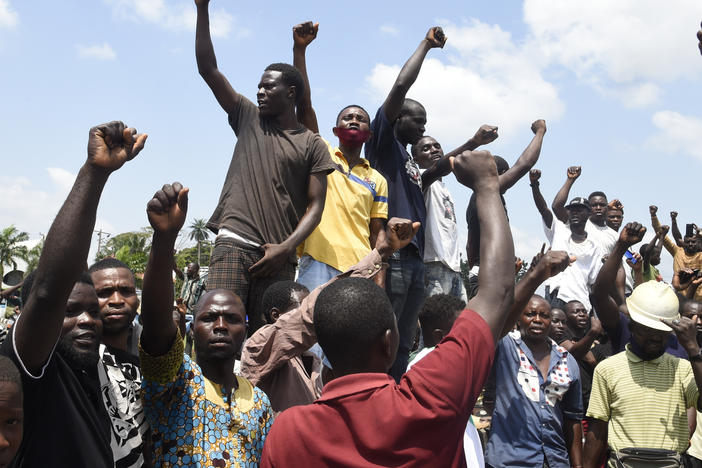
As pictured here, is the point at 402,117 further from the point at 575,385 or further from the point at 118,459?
the point at 118,459

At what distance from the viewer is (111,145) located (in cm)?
216

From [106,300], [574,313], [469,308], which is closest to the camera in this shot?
[469,308]

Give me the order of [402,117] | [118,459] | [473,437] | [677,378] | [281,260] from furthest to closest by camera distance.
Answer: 1. [402,117]
2. [677,378]
3. [281,260]
4. [473,437]
5. [118,459]

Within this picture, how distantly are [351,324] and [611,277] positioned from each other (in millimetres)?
3929

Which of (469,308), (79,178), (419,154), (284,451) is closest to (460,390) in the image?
(469,308)

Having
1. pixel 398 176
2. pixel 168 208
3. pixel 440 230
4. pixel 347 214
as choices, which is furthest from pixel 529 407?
pixel 168 208

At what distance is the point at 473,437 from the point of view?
367 centimetres

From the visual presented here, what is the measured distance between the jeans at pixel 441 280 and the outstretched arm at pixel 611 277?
1.13m

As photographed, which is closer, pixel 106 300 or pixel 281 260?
pixel 106 300

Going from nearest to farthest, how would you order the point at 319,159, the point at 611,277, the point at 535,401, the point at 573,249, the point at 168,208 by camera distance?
the point at 168,208, the point at 535,401, the point at 319,159, the point at 611,277, the point at 573,249

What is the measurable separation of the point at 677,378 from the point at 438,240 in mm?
2204

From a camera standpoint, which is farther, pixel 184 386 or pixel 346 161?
pixel 346 161

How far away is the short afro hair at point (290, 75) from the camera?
14.9 feet

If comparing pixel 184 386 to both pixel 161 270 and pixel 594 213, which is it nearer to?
pixel 161 270
